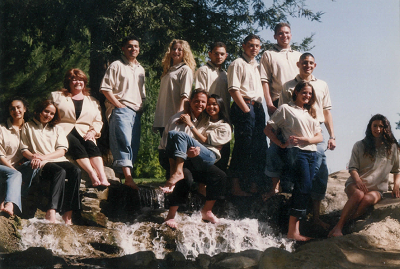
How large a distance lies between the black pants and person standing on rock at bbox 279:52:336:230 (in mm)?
2999

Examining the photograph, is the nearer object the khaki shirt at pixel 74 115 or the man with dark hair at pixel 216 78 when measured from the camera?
the khaki shirt at pixel 74 115

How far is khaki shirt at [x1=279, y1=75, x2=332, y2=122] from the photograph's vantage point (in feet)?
23.3

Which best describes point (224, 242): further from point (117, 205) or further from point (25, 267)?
point (25, 267)

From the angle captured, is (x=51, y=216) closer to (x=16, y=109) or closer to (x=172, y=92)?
(x=16, y=109)

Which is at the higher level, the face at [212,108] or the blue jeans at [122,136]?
the face at [212,108]

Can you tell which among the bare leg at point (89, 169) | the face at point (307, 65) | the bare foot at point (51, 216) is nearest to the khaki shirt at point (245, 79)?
the face at point (307, 65)

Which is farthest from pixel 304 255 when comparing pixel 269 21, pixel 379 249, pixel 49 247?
pixel 269 21

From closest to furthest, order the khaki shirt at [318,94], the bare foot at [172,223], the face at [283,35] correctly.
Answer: the bare foot at [172,223], the khaki shirt at [318,94], the face at [283,35]

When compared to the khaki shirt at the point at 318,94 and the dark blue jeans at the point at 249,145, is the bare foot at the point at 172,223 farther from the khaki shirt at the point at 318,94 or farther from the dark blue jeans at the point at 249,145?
the khaki shirt at the point at 318,94

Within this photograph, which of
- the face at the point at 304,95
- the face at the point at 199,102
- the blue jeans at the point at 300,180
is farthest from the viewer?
the face at the point at 199,102

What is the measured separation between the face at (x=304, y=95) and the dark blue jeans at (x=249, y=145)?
0.81 metres

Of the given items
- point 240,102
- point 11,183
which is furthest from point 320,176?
point 11,183

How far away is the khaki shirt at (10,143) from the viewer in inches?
242

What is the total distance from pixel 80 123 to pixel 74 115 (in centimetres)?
14
